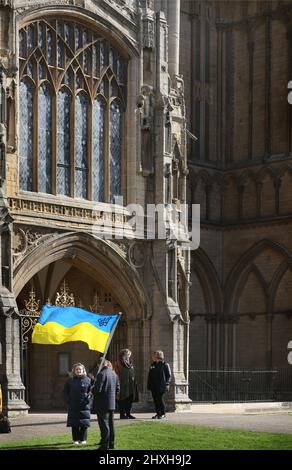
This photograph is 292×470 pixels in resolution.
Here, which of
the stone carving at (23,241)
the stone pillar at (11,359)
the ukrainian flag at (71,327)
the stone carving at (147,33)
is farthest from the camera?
the stone carving at (147,33)

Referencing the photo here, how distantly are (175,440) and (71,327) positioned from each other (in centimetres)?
765

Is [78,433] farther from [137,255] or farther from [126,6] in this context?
[126,6]

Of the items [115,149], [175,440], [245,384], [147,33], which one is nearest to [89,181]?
[115,149]

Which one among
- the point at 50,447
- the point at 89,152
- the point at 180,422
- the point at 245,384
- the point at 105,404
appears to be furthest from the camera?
the point at 245,384

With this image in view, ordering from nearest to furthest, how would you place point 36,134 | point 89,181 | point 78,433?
point 78,433 < point 36,134 < point 89,181

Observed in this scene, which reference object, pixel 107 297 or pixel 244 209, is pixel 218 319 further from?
pixel 107 297

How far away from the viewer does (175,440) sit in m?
24.5

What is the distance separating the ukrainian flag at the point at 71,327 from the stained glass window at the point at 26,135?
3.75 metres

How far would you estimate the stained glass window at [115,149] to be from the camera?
36.8m

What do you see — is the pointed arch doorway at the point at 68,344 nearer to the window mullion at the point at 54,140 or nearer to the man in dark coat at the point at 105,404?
the window mullion at the point at 54,140

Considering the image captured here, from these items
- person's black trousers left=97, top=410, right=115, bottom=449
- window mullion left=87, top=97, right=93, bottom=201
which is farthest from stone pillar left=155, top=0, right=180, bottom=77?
person's black trousers left=97, top=410, right=115, bottom=449

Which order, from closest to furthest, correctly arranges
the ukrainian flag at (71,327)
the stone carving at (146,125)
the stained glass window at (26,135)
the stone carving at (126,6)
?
1. the ukrainian flag at (71,327)
2. the stained glass window at (26,135)
3. the stone carving at (126,6)
4. the stone carving at (146,125)

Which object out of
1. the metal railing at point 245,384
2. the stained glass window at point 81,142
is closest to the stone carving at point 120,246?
the stained glass window at point 81,142

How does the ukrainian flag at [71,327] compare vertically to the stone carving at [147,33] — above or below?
below
